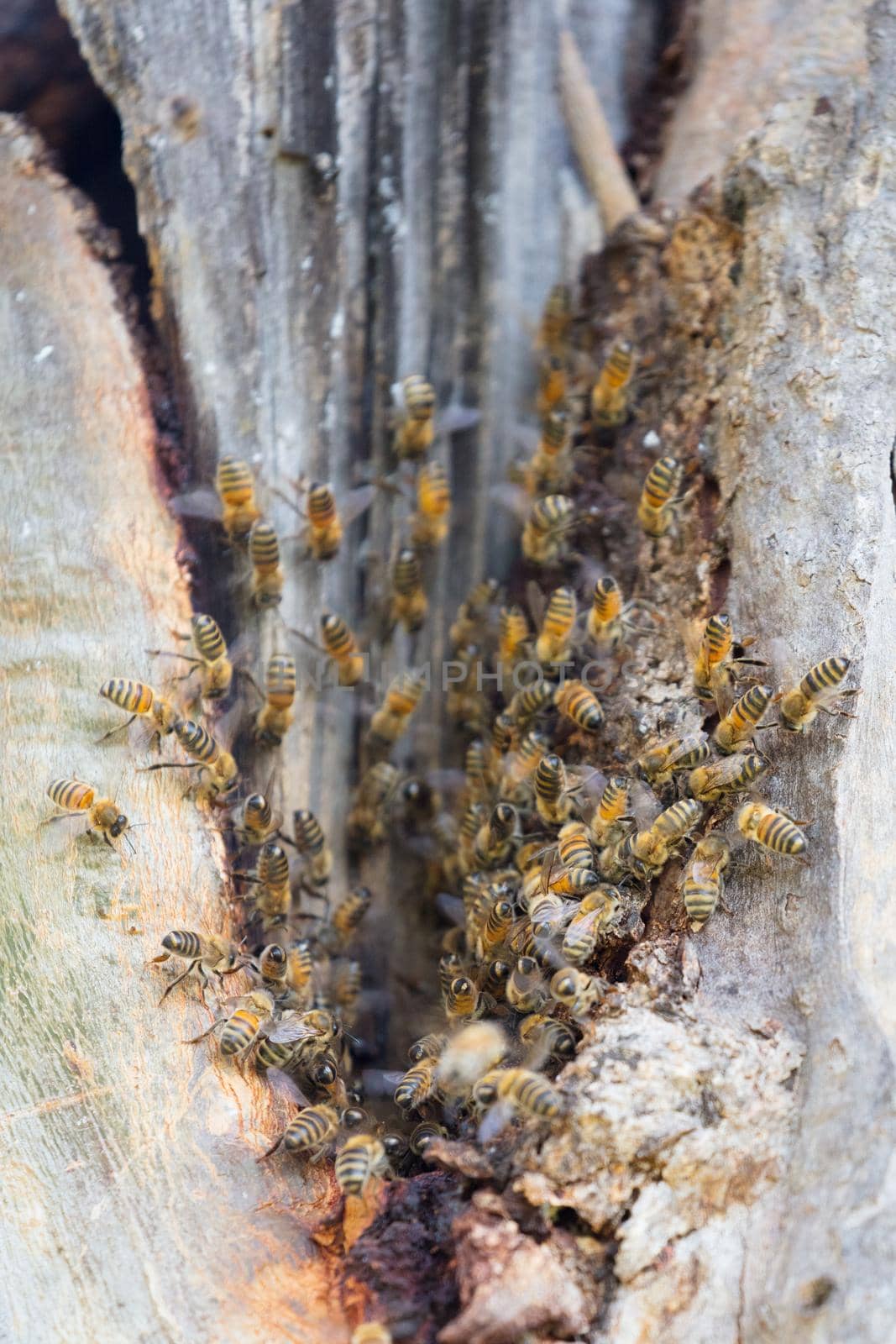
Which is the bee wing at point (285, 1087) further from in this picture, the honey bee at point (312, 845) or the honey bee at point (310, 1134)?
the honey bee at point (312, 845)

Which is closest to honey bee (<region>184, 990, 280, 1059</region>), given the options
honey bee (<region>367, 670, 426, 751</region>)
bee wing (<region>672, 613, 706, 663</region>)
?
honey bee (<region>367, 670, 426, 751</region>)

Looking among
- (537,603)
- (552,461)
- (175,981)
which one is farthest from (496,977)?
(552,461)

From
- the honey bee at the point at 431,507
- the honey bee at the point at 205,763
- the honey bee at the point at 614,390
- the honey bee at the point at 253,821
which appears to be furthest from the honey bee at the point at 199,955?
the honey bee at the point at 614,390

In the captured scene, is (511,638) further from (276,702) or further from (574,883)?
(574,883)

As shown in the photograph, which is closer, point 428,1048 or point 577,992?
point 577,992

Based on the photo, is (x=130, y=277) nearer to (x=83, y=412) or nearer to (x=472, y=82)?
(x=83, y=412)

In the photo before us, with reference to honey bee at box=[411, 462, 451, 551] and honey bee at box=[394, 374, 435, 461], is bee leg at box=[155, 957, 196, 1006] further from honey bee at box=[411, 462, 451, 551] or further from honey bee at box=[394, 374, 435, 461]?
honey bee at box=[394, 374, 435, 461]

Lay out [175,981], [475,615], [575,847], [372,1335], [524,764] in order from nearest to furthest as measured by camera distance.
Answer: [372,1335]
[175,981]
[575,847]
[524,764]
[475,615]
